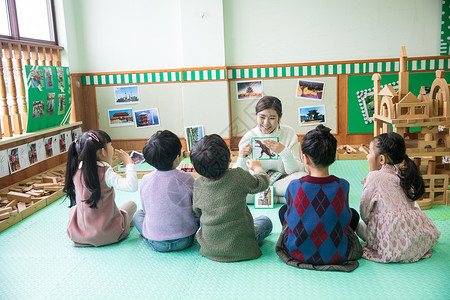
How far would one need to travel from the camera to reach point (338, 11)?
546 centimetres

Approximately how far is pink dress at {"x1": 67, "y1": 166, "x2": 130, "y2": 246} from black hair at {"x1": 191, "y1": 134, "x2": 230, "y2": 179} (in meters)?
0.79

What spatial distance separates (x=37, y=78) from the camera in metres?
4.56

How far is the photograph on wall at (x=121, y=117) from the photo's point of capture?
5957mm

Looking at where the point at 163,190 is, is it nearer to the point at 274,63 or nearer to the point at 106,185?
the point at 106,185

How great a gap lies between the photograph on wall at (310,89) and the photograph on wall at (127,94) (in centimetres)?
236

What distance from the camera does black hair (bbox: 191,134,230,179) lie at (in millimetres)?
2330

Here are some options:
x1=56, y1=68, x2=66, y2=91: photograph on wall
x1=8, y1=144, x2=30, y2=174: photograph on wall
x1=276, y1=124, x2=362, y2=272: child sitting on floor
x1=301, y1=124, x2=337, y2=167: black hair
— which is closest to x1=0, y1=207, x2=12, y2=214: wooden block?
x1=8, y1=144, x2=30, y2=174: photograph on wall

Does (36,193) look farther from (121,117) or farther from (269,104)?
(269,104)

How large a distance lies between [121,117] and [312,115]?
9.26 feet

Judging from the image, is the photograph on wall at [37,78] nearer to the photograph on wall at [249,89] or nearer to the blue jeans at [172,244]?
the photograph on wall at [249,89]

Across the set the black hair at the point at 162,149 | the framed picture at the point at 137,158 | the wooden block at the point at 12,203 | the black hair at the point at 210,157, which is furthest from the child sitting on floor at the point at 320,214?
the framed picture at the point at 137,158

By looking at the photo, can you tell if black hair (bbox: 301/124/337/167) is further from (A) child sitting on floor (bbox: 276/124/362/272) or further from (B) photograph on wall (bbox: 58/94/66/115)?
(B) photograph on wall (bbox: 58/94/66/115)

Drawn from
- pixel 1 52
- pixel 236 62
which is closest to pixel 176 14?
pixel 236 62

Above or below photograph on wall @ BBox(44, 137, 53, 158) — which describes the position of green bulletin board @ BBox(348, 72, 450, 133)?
above
